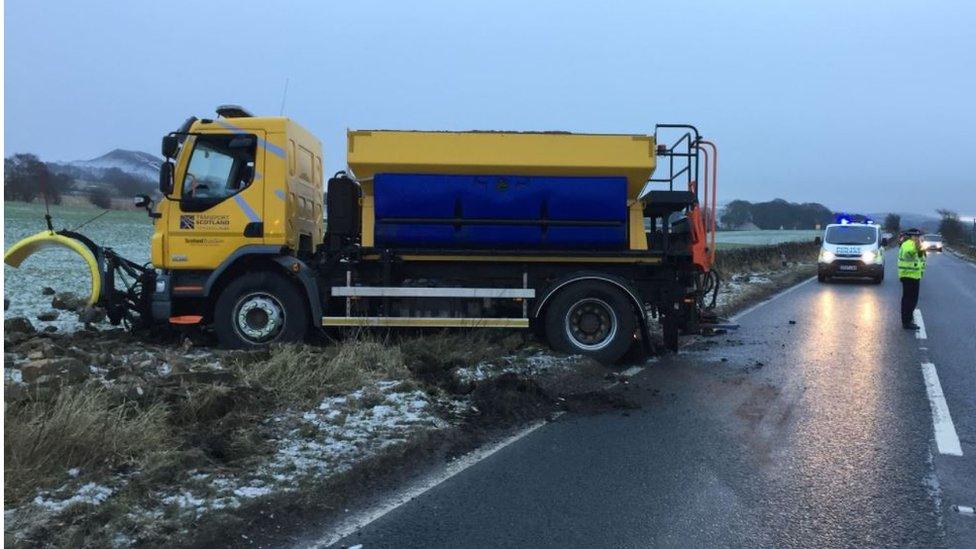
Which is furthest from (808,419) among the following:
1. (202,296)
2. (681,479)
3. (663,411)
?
(202,296)

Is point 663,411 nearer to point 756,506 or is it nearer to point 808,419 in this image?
point 808,419

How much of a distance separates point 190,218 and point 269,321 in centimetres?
154

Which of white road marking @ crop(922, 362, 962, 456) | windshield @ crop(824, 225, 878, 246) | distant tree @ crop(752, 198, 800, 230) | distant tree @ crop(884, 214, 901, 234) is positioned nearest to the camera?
white road marking @ crop(922, 362, 962, 456)

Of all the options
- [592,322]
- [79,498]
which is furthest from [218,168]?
[79,498]

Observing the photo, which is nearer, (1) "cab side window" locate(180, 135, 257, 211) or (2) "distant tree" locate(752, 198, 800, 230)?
(1) "cab side window" locate(180, 135, 257, 211)

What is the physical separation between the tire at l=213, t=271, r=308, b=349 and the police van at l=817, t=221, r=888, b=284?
1989 centimetres

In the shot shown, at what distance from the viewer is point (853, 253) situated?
922 inches

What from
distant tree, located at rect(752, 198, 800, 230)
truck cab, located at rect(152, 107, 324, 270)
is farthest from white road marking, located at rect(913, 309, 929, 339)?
distant tree, located at rect(752, 198, 800, 230)

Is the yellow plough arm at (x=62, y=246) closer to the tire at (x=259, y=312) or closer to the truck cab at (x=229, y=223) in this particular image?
the truck cab at (x=229, y=223)

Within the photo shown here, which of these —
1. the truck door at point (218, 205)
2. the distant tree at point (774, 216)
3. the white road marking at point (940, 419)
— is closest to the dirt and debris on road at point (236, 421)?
the truck door at point (218, 205)

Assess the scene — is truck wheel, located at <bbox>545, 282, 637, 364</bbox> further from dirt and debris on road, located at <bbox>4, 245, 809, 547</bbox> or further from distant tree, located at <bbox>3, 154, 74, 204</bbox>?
distant tree, located at <bbox>3, 154, 74, 204</bbox>

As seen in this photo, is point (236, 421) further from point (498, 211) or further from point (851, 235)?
point (851, 235)

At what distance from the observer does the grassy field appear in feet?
41.1

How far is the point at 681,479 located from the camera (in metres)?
4.81
